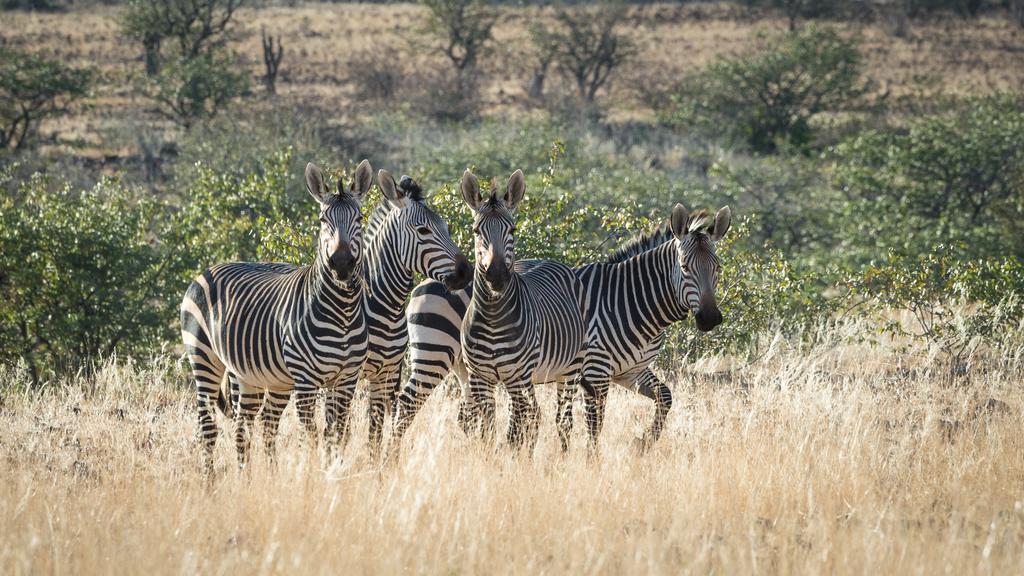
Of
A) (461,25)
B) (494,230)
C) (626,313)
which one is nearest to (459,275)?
(494,230)

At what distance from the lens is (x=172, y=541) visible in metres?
5.14

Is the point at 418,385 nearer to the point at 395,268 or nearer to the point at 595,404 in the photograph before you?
the point at 395,268

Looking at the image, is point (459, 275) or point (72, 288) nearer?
point (459, 275)

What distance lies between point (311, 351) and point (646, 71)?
50611mm

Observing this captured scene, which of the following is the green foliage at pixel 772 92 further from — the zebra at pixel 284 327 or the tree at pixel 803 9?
the zebra at pixel 284 327

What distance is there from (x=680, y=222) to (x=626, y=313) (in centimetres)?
85

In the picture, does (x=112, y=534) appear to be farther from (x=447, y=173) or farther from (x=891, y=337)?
(x=447, y=173)

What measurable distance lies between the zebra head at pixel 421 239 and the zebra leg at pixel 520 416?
83 centimetres

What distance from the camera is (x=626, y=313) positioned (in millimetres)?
7723

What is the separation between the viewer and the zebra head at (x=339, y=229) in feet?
20.2

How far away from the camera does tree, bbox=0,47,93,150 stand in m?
35.9

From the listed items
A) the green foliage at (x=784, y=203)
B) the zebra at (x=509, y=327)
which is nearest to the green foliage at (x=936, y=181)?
the green foliage at (x=784, y=203)

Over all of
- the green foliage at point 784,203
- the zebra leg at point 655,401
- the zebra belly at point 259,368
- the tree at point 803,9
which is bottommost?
the green foliage at point 784,203

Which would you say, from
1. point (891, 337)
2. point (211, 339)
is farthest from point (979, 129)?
point (211, 339)
